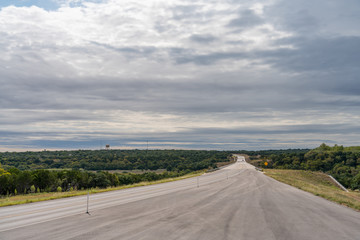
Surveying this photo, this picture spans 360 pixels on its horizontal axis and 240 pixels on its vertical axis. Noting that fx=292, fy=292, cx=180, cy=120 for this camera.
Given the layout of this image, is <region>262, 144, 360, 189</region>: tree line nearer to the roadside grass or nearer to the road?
the roadside grass

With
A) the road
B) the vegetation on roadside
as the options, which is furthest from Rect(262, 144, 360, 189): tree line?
the road

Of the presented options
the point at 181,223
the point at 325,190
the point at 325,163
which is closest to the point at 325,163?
the point at 325,163

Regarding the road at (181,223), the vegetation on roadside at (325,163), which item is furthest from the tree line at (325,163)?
the road at (181,223)

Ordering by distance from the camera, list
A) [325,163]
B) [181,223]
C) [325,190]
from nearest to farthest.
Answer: [181,223] → [325,190] → [325,163]

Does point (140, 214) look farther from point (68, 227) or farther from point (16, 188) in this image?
point (16, 188)

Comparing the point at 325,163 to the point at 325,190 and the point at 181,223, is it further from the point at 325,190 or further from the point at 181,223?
the point at 181,223

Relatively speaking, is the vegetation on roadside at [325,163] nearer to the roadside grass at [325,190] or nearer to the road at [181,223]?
the roadside grass at [325,190]

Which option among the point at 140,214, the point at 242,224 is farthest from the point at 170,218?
the point at 242,224

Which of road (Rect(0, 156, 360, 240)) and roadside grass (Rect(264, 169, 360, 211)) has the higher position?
road (Rect(0, 156, 360, 240))

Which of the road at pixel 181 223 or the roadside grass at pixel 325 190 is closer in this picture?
the road at pixel 181 223

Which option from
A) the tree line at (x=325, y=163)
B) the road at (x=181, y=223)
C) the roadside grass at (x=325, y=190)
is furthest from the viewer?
the tree line at (x=325, y=163)

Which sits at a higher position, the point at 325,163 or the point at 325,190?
the point at 325,190

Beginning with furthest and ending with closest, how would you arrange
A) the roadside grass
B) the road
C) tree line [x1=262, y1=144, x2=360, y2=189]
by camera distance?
1. tree line [x1=262, y1=144, x2=360, y2=189]
2. the roadside grass
3. the road

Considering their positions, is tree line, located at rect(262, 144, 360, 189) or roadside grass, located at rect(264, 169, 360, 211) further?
tree line, located at rect(262, 144, 360, 189)
